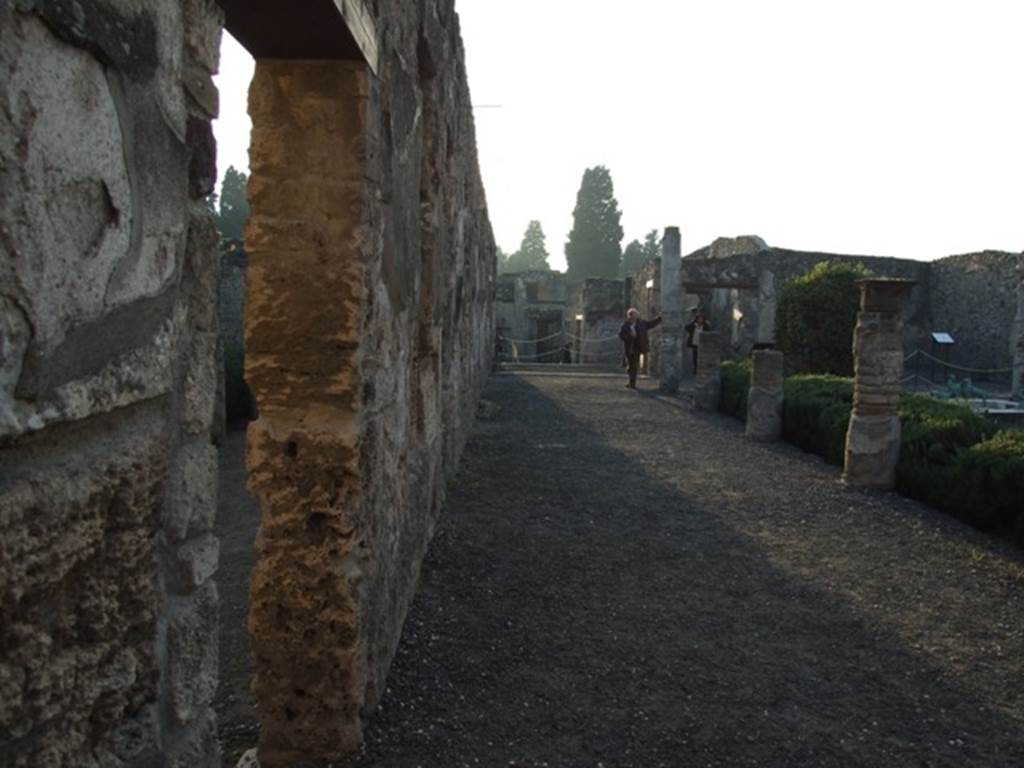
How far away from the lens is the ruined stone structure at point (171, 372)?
2.81 ft

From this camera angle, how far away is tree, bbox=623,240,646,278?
71062 mm

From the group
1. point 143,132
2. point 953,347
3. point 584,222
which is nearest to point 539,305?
point 953,347

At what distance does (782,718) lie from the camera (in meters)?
3.06

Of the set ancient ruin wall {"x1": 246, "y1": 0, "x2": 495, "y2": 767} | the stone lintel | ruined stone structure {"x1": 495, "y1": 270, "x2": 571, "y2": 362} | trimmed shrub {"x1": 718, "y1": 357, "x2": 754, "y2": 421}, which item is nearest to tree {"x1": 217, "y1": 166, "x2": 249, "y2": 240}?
ruined stone structure {"x1": 495, "y1": 270, "x2": 571, "y2": 362}

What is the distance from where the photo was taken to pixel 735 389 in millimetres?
12148

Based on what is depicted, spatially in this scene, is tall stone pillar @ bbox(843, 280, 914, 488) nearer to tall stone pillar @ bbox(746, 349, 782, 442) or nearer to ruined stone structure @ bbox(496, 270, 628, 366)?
tall stone pillar @ bbox(746, 349, 782, 442)

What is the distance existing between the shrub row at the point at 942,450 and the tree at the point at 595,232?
145ft

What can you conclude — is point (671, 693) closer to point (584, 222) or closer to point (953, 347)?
point (953, 347)

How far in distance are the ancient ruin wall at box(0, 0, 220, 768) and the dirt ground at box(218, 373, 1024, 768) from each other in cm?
161

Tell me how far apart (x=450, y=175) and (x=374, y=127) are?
10.1 ft

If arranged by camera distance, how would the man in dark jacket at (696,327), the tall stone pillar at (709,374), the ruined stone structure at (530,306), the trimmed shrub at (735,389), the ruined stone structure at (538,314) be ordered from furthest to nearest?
the ruined stone structure at (530,306)
the ruined stone structure at (538,314)
the man in dark jacket at (696,327)
the tall stone pillar at (709,374)
the trimmed shrub at (735,389)

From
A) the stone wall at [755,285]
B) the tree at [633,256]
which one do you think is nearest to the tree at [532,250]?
the tree at [633,256]

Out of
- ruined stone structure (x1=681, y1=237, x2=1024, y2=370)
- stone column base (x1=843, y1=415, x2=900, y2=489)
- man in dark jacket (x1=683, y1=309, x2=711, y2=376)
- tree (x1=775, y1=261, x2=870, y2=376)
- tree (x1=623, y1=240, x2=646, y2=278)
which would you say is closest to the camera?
stone column base (x1=843, y1=415, x2=900, y2=489)

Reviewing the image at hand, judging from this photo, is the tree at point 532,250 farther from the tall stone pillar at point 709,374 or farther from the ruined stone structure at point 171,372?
the ruined stone structure at point 171,372
